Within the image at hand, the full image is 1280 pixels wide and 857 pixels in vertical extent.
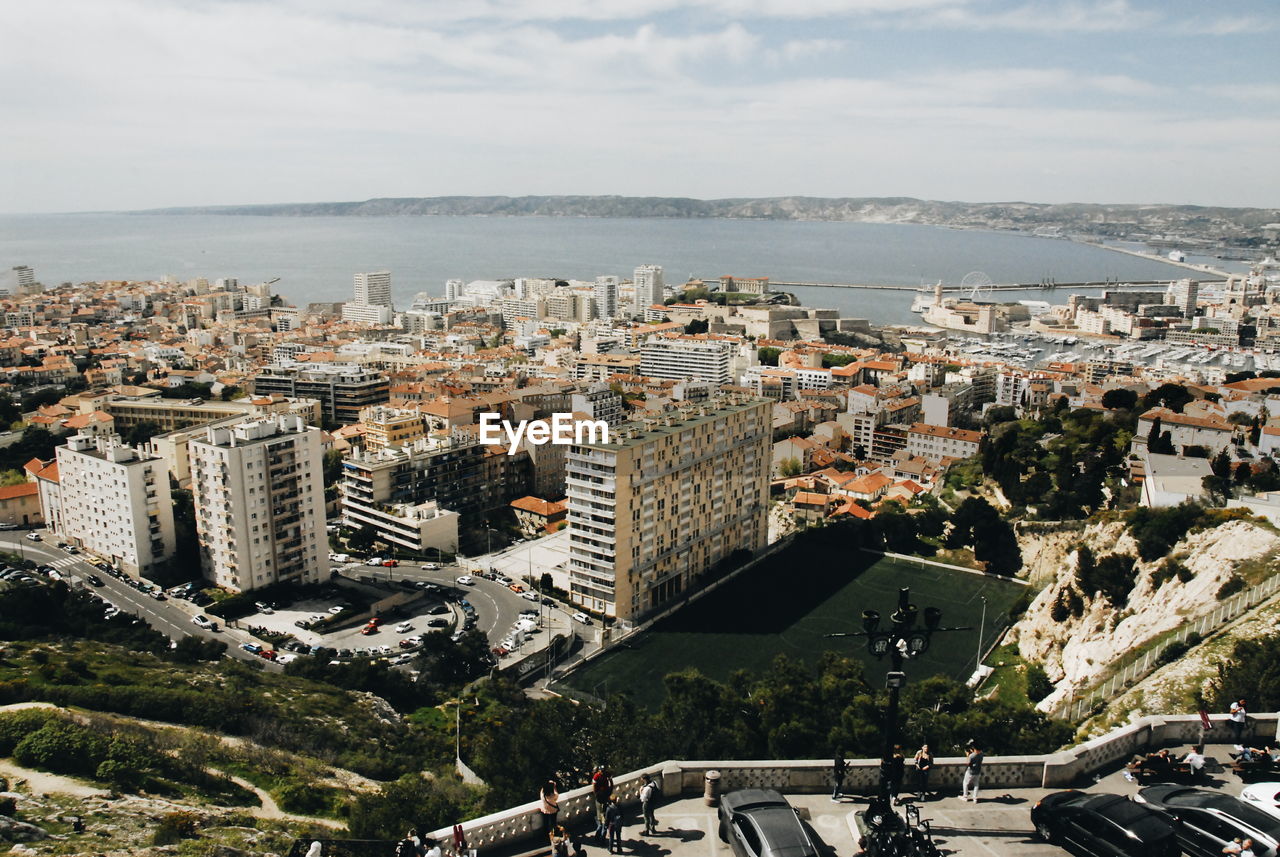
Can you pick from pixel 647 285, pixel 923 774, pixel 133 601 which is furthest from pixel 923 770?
pixel 647 285

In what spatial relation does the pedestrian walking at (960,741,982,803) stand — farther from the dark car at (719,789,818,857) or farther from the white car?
the white car

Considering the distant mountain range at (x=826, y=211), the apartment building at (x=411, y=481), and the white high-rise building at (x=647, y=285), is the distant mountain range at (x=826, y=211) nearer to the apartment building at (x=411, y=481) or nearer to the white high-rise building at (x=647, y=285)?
the white high-rise building at (x=647, y=285)

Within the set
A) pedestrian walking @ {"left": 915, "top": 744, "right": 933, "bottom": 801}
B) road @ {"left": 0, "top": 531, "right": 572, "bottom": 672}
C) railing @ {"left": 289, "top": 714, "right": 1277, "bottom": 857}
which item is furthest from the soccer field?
pedestrian walking @ {"left": 915, "top": 744, "right": 933, "bottom": 801}

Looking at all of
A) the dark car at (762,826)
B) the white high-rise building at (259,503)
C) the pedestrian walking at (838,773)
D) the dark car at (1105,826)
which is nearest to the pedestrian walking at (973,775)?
the dark car at (1105,826)

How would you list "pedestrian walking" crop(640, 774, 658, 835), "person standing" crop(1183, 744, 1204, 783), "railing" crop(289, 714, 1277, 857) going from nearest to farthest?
"pedestrian walking" crop(640, 774, 658, 835) → "railing" crop(289, 714, 1277, 857) → "person standing" crop(1183, 744, 1204, 783)

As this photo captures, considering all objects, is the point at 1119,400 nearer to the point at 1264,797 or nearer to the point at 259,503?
the point at 259,503

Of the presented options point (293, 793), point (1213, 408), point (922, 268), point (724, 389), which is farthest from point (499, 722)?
point (922, 268)
